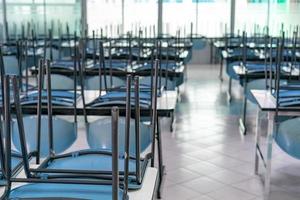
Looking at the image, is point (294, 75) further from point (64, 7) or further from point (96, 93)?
point (64, 7)

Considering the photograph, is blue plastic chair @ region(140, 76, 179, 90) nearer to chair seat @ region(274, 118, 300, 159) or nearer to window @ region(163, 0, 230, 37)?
chair seat @ region(274, 118, 300, 159)

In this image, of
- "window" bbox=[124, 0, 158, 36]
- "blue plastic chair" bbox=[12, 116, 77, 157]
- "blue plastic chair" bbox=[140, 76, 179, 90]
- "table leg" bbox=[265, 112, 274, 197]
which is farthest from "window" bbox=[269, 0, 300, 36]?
"blue plastic chair" bbox=[12, 116, 77, 157]

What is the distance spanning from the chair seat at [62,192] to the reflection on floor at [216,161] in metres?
1.67

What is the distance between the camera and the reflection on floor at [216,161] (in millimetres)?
2887

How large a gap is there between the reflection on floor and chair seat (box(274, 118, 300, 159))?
45 cm

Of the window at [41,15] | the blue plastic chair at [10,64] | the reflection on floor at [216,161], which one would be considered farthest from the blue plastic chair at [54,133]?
the window at [41,15]

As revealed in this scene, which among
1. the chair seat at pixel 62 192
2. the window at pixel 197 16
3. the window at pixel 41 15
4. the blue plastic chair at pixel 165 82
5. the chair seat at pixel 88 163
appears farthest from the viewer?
the window at pixel 197 16

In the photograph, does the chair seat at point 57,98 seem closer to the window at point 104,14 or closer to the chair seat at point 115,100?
the chair seat at point 115,100

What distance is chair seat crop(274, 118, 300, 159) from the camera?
2.44 m

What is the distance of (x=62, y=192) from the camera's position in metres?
1.12

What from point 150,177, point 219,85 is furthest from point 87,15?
point 150,177

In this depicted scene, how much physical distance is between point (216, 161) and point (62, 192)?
2.48m

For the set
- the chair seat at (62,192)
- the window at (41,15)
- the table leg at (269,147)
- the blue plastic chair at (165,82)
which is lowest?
the table leg at (269,147)

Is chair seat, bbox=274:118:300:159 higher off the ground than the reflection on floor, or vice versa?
chair seat, bbox=274:118:300:159
